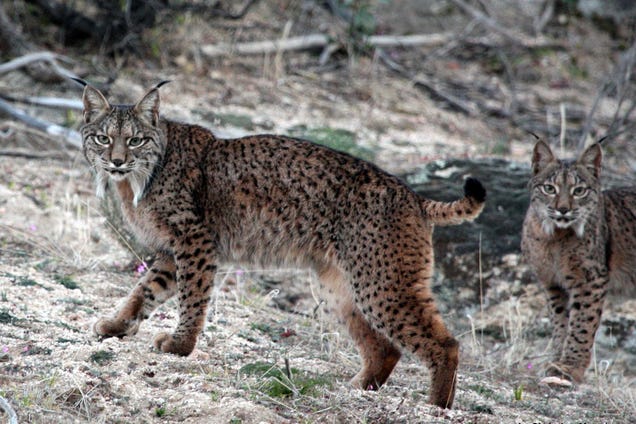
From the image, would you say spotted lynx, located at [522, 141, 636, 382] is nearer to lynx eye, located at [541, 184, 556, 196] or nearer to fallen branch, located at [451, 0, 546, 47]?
lynx eye, located at [541, 184, 556, 196]

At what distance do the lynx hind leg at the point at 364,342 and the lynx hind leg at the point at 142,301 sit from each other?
0.92m

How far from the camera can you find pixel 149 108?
18.7 feet

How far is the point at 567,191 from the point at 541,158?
43 centimetres

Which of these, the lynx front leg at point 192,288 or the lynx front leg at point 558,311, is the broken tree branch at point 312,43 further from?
the lynx front leg at point 192,288

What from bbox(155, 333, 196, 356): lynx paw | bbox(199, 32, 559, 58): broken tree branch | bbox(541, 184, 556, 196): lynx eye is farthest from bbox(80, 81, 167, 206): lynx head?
bbox(199, 32, 559, 58): broken tree branch

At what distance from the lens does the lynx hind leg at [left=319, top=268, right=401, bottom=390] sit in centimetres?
550

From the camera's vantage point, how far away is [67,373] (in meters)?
4.50

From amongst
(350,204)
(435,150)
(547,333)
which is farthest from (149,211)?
(435,150)

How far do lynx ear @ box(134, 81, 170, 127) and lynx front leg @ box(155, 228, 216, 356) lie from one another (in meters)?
0.77

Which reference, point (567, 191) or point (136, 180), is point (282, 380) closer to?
point (136, 180)

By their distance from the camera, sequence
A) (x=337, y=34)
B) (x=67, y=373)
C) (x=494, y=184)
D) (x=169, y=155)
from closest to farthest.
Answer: (x=67, y=373), (x=169, y=155), (x=494, y=184), (x=337, y=34)

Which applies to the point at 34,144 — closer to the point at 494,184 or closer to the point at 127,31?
the point at 127,31

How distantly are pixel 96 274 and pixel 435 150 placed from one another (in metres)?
5.12

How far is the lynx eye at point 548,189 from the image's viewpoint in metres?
7.01
